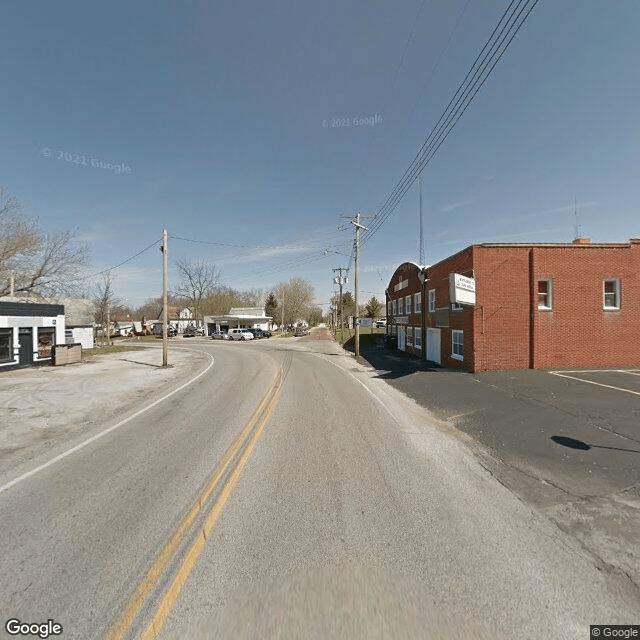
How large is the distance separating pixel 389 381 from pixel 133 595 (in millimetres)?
12260

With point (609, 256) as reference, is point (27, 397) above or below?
below

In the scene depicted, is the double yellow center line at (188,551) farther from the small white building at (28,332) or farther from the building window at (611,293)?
the small white building at (28,332)

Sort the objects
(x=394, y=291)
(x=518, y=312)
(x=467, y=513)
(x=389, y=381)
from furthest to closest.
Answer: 1. (x=394, y=291)
2. (x=518, y=312)
3. (x=389, y=381)
4. (x=467, y=513)

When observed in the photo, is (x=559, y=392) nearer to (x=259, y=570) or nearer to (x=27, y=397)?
(x=259, y=570)

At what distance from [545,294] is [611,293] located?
3519mm

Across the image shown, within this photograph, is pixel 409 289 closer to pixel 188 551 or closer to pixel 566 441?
pixel 566 441

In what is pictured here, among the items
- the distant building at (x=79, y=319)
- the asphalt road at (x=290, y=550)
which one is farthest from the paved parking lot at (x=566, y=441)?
the distant building at (x=79, y=319)

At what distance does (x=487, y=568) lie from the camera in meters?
3.10

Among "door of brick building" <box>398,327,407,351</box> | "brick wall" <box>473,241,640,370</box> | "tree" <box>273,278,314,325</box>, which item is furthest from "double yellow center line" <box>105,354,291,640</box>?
"tree" <box>273,278,314,325</box>

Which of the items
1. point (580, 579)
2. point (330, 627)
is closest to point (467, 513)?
point (580, 579)

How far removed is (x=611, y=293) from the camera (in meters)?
15.8

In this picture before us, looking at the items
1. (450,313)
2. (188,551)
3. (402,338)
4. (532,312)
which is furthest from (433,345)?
(188,551)

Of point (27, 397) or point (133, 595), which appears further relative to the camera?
point (27, 397)

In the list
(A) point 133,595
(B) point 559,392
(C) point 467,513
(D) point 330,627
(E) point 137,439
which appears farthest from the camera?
(B) point 559,392
